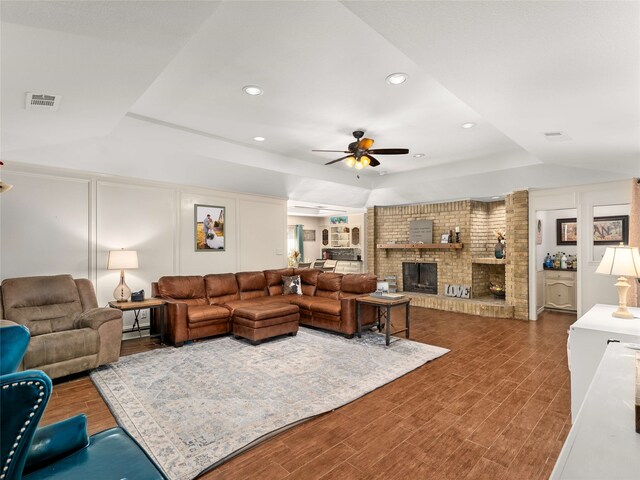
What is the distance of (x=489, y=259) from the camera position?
6910mm

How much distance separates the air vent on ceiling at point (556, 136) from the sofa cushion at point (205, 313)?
449cm

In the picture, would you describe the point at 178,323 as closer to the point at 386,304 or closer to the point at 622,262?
the point at 386,304

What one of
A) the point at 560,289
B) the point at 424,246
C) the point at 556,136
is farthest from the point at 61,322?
the point at 560,289

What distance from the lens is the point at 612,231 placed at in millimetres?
5977

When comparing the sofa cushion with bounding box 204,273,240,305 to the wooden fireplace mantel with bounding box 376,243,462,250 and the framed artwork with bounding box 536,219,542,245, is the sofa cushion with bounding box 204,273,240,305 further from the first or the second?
the framed artwork with bounding box 536,219,542,245

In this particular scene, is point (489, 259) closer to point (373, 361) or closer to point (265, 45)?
point (373, 361)

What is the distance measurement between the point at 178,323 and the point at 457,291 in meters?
5.73

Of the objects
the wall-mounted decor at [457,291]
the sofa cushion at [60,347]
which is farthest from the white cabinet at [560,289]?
the sofa cushion at [60,347]

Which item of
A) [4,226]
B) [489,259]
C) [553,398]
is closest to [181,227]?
[4,226]

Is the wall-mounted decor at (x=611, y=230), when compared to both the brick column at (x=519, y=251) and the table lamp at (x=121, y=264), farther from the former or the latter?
A: the table lamp at (x=121, y=264)

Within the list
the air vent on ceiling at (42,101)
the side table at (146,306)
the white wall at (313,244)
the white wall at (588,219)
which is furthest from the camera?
the white wall at (313,244)

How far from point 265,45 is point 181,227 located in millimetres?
3948

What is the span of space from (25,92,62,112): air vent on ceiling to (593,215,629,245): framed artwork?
769 cm

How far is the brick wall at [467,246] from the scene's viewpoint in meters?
6.24
